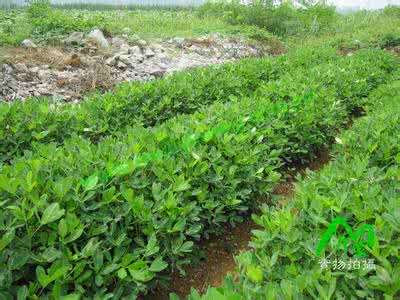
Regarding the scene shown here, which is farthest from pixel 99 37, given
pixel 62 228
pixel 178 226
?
pixel 62 228

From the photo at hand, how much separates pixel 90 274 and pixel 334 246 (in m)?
1.13

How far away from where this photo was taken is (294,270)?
1.61 meters

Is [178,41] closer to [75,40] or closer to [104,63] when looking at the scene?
[75,40]

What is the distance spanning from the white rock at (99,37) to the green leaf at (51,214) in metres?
7.96

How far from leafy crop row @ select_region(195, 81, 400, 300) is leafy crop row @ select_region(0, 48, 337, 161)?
6.53 ft

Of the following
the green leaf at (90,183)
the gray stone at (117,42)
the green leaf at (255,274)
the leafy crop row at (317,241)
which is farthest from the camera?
the gray stone at (117,42)

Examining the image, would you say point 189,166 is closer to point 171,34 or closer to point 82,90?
point 82,90

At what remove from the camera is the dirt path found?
8.21 ft

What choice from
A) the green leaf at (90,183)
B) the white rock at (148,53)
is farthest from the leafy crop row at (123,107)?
the white rock at (148,53)

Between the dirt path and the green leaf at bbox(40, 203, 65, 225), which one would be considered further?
the dirt path

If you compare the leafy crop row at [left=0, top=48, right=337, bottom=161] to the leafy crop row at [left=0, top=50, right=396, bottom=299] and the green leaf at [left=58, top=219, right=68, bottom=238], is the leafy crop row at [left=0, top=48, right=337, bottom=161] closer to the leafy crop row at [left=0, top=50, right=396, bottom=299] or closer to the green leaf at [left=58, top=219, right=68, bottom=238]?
the leafy crop row at [left=0, top=50, right=396, bottom=299]

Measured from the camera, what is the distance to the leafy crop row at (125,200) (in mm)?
1733

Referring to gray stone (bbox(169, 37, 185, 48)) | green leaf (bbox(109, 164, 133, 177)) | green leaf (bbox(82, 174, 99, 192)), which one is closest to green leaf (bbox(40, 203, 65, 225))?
green leaf (bbox(82, 174, 99, 192))

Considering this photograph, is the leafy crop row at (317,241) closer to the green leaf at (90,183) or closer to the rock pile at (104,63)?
the green leaf at (90,183)
